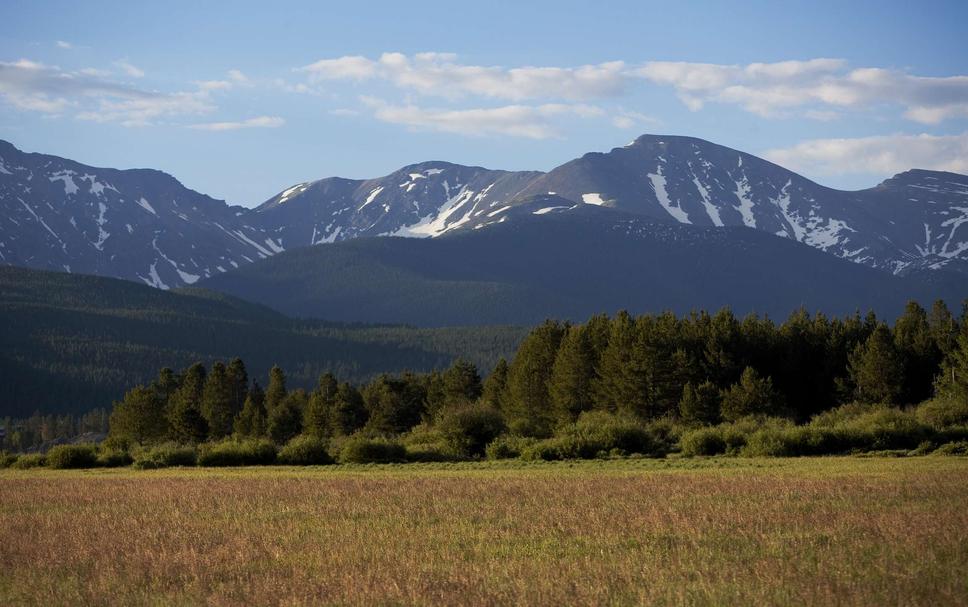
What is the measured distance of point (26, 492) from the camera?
120ft

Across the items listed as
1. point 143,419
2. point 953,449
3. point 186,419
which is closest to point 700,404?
point 953,449

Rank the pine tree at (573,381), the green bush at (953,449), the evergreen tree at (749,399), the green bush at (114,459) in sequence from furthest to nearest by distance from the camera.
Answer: the pine tree at (573,381) < the evergreen tree at (749,399) < the green bush at (114,459) < the green bush at (953,449)

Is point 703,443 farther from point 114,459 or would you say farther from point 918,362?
point 918,362

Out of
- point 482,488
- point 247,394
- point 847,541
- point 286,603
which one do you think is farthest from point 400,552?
point 247,394

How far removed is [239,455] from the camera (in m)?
57.6

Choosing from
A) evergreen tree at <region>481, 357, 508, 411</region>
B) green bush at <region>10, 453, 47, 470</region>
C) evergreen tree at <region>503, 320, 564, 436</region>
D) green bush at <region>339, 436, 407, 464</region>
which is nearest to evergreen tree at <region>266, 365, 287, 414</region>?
evergreen tree at <region>481, 357, 508, 411</region>

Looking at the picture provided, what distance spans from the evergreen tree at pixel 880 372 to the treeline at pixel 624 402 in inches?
4.0

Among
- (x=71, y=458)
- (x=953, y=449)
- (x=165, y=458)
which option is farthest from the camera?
(x=71, y=458)

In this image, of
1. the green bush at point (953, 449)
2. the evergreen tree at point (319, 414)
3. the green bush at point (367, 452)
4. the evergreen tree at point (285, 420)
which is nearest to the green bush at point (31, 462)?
the green bush at point (367, 452)

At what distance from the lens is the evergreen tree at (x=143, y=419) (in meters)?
95.8

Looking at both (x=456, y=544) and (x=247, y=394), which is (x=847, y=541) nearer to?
(x=456, y=544)

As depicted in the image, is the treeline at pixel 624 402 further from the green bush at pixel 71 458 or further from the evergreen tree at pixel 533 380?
the green bush at pixel 71 458

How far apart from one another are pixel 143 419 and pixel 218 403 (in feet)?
21.7

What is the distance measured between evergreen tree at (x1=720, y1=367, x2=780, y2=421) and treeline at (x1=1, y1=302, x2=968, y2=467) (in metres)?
0.09
